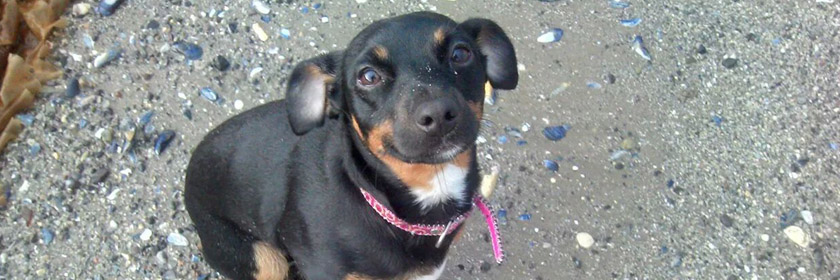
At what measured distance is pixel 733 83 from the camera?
417 centimetres

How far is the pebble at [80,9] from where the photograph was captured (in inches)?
166

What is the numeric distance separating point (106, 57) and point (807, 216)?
364cm

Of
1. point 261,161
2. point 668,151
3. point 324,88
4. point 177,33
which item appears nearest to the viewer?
point 324,88

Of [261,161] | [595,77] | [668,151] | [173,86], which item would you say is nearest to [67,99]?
[173,86]

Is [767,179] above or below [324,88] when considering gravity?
below

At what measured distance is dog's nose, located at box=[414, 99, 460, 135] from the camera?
7.64 ft

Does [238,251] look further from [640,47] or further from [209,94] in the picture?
[640,47]

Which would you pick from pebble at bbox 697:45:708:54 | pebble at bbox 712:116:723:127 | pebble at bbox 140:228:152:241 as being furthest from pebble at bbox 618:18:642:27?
pebble at bbox 140:228:152:241

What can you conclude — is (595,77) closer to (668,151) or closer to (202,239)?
(668,151)

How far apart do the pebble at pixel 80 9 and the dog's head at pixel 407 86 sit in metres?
2.13

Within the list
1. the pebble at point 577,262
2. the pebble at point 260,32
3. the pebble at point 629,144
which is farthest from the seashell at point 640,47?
the pebble at point 260,32

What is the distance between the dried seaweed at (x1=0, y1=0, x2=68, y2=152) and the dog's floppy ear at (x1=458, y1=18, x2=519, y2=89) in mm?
2416

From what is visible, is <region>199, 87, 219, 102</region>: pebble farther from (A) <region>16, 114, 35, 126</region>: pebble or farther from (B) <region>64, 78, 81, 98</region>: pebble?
(A) <region>16, 114, 35, 126</region>: pebble

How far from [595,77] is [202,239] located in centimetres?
220
